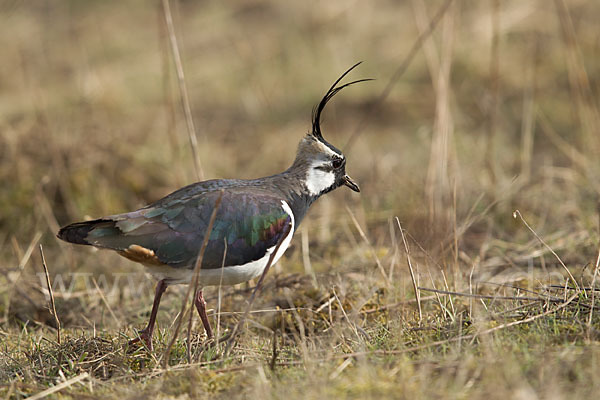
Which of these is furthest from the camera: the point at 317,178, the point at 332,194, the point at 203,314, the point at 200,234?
the point at 332,194

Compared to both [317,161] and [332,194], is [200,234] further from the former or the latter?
[332,194]

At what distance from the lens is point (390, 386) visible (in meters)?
2.94

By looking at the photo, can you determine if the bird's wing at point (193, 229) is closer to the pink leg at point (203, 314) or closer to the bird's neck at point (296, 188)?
the bird's neck at point (296, 188)

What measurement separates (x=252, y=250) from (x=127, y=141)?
4206 mm

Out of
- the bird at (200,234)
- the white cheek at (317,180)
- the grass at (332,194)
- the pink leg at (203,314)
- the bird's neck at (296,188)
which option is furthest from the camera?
the white cheek at (317,180)

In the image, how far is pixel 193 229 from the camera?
12.4ft

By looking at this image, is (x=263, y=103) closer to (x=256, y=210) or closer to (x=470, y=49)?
(x=470, y=49)

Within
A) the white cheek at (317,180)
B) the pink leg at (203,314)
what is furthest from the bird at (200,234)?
the white cheek at (317,180)

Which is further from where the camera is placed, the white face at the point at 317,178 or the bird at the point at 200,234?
the white face at the point at 317,178

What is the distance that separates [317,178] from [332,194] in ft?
9.25

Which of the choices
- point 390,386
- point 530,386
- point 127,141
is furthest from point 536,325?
point 127,141

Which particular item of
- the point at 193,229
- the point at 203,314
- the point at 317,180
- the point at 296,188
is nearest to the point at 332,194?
the point at 317,180

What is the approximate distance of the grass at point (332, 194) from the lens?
3.24 meters

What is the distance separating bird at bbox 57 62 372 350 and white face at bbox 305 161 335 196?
0.99 feet
